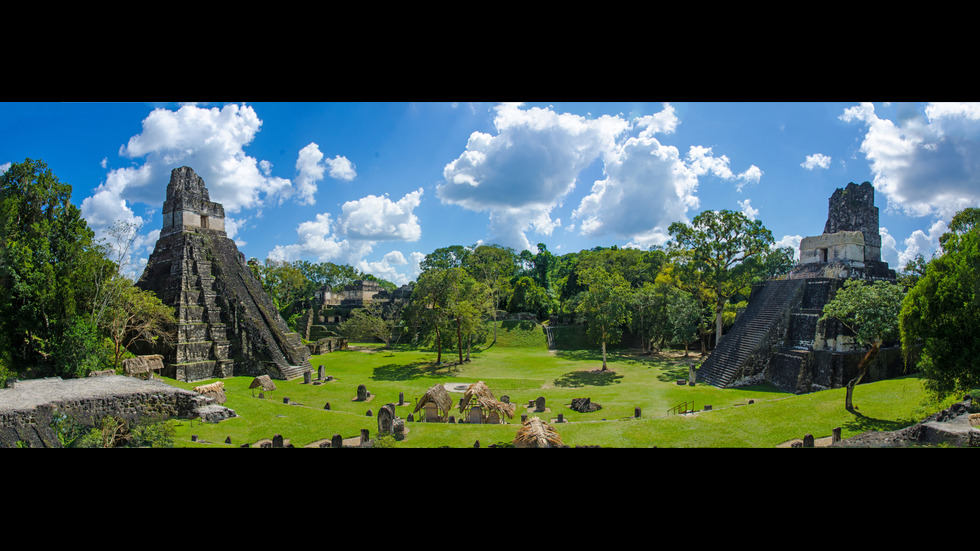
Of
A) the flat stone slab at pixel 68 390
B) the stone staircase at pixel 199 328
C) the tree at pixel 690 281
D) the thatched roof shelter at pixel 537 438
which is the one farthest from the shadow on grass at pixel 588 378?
the stone staircase at pixel 199 328

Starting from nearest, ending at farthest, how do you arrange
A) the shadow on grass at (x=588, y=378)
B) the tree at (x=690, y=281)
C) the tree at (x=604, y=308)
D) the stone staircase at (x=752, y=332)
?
the stone staircase at (x=752, y=332) → the shadow on grass at (x=588, y=378) → the tree at (x=604, y=308) → the tree at (x=690, y=281)

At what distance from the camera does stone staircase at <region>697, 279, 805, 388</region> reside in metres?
17.1

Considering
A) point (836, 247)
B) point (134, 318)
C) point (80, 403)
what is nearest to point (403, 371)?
point (134, 318)

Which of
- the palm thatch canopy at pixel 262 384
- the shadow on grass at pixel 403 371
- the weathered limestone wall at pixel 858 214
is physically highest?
the weathered limestone wall at pixel 858 214

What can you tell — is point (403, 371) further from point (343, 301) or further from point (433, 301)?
point (343, 301)

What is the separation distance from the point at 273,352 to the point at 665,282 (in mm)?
22813

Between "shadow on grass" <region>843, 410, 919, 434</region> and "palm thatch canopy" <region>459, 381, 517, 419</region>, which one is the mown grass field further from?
"palm thatch canopy" <region>459, 381, 517, 419</region>

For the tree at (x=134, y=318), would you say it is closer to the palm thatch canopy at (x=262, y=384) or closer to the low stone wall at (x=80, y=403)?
the low stone wall at (x=80, y=403)

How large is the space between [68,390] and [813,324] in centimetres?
2333

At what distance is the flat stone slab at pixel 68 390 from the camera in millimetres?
9721

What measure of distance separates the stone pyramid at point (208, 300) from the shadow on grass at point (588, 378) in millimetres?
12084

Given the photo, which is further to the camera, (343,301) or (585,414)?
(343,301)

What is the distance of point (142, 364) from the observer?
54.4ft
